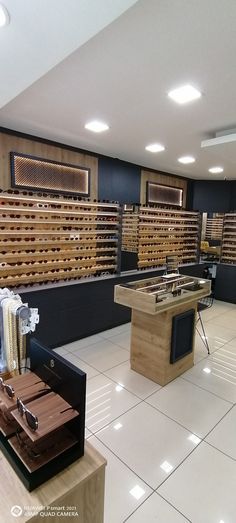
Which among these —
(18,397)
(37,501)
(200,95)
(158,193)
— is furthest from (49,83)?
(158,193)

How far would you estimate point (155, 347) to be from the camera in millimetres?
3125

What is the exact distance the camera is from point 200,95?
2.32m

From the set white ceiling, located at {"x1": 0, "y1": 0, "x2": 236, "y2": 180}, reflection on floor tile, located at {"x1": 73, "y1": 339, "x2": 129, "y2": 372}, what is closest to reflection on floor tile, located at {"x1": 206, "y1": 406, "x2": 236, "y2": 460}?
reflection on floor tile, located at {"x1": 73, "y1": 339, "x2": 129, "y2": 372}

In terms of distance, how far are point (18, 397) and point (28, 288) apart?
8.17ft

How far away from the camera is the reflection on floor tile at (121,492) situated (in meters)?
1.74

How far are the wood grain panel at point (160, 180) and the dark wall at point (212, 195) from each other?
0.41m

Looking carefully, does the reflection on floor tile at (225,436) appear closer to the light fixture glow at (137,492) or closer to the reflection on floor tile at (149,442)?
the reflection on floor tile at (149,442)

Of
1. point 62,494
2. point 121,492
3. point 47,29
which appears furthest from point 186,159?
point 62,494

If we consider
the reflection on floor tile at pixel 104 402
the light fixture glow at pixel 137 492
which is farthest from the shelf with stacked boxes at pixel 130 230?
the light fixture glow at pixel 137 492

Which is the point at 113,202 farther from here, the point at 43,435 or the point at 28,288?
the point at 43,435

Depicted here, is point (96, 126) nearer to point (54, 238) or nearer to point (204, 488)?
point (54, 238)

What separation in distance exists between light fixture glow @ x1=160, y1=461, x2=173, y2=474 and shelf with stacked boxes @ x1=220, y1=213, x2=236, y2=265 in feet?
18.4

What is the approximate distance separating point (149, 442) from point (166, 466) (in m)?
0.25

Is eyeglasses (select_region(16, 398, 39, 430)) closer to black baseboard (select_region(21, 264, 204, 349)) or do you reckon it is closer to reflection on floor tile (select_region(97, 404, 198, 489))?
reflection on floor tile (select_region(97, 404, 198, 489))
